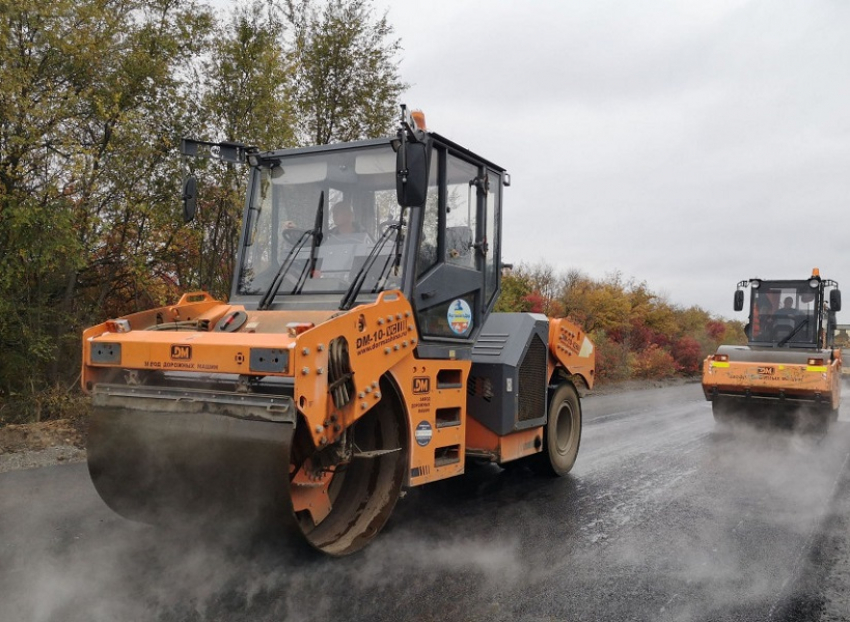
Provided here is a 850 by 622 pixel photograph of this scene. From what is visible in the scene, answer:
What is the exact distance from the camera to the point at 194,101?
35.5ft

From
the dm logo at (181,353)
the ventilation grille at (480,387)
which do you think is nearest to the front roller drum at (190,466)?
the dm logo at (181,353)

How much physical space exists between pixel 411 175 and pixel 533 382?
258 cm

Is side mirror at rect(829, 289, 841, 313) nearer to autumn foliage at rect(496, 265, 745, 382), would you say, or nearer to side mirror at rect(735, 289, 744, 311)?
side mirror at rect(735, 289, 744, 311)

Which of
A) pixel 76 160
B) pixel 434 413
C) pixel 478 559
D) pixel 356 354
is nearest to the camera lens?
pixel 356 354

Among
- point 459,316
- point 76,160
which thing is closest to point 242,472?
point 459,316

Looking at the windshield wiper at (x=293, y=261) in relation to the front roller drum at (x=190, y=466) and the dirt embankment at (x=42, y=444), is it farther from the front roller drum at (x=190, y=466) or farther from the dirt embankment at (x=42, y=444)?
the dirt embankment at (x=42, y=444)

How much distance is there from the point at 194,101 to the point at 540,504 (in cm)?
804

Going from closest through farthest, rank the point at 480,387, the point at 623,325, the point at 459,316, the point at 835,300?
1. the point at 459,316
2. the point at 480,387
3. the point at 835,300
4. the point at 623,325

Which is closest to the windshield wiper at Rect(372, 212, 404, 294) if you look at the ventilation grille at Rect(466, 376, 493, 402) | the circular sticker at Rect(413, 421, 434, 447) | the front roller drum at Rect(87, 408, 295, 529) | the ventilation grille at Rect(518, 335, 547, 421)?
the circular sticker at Rect(413, 421, 434, 447)

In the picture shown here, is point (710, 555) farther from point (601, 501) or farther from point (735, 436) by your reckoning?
point (735, 436)

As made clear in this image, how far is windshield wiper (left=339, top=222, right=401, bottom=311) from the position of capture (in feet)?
15.4

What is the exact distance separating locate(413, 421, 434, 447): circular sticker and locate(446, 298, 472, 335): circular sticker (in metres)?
0.83

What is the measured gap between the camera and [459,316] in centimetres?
536

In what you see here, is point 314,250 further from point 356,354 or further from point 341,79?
point 341,79
